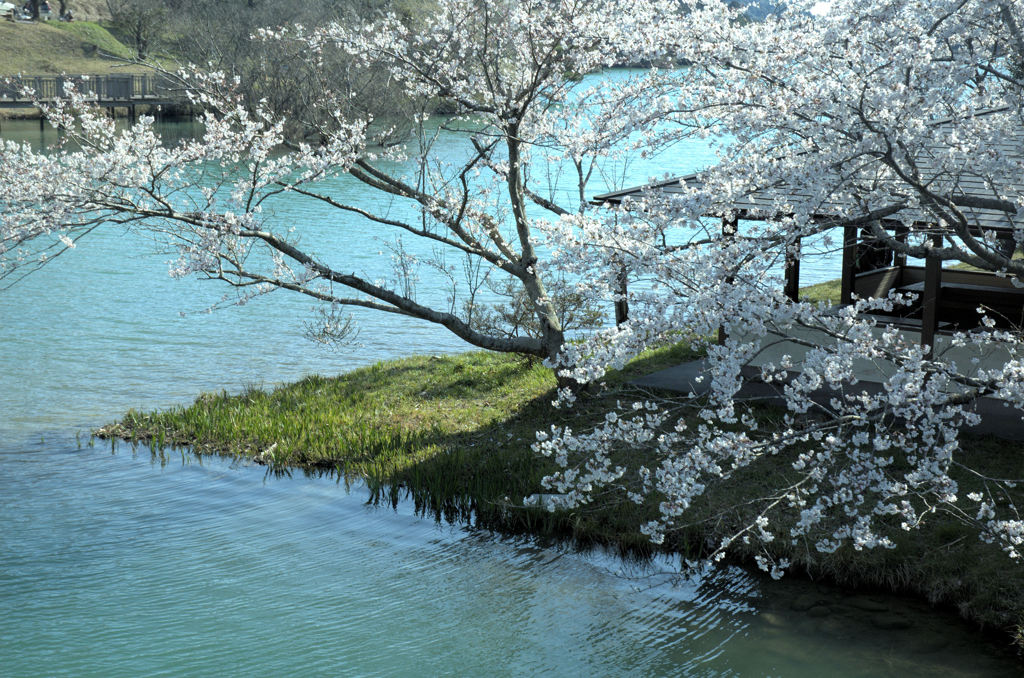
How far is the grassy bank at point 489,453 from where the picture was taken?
6449 mm

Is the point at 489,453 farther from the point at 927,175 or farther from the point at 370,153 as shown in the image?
the point at 927,175

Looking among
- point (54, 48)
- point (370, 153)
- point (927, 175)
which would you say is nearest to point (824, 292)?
point (370, 153)

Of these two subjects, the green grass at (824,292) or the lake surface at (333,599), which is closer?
the lake surface at (333,599)

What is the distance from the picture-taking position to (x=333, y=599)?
6777mm

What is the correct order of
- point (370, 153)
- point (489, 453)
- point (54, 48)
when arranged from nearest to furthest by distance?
point (489, 453)
point (370, 153)
point (54, 48)

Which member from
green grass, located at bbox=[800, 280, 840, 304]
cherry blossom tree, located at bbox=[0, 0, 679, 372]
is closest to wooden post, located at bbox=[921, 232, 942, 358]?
cherry blossom tree, located at bbox=[0, 0, 679, 372]

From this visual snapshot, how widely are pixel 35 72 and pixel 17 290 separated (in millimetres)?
31398

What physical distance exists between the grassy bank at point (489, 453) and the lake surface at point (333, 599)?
0.21 meters

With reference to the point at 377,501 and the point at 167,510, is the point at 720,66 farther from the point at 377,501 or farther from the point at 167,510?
the point at 167,510

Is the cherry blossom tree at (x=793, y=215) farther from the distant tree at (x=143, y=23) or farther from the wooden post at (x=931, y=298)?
the distant tree at (x=143, y=23)

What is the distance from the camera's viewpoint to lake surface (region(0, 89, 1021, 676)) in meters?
5.98

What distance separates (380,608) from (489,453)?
2.37 meters

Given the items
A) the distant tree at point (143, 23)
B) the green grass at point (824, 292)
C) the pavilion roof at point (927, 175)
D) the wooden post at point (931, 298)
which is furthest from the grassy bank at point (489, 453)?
the distant tree at point (143, 23)

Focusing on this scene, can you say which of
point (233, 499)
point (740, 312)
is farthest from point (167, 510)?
point (740, 312)
